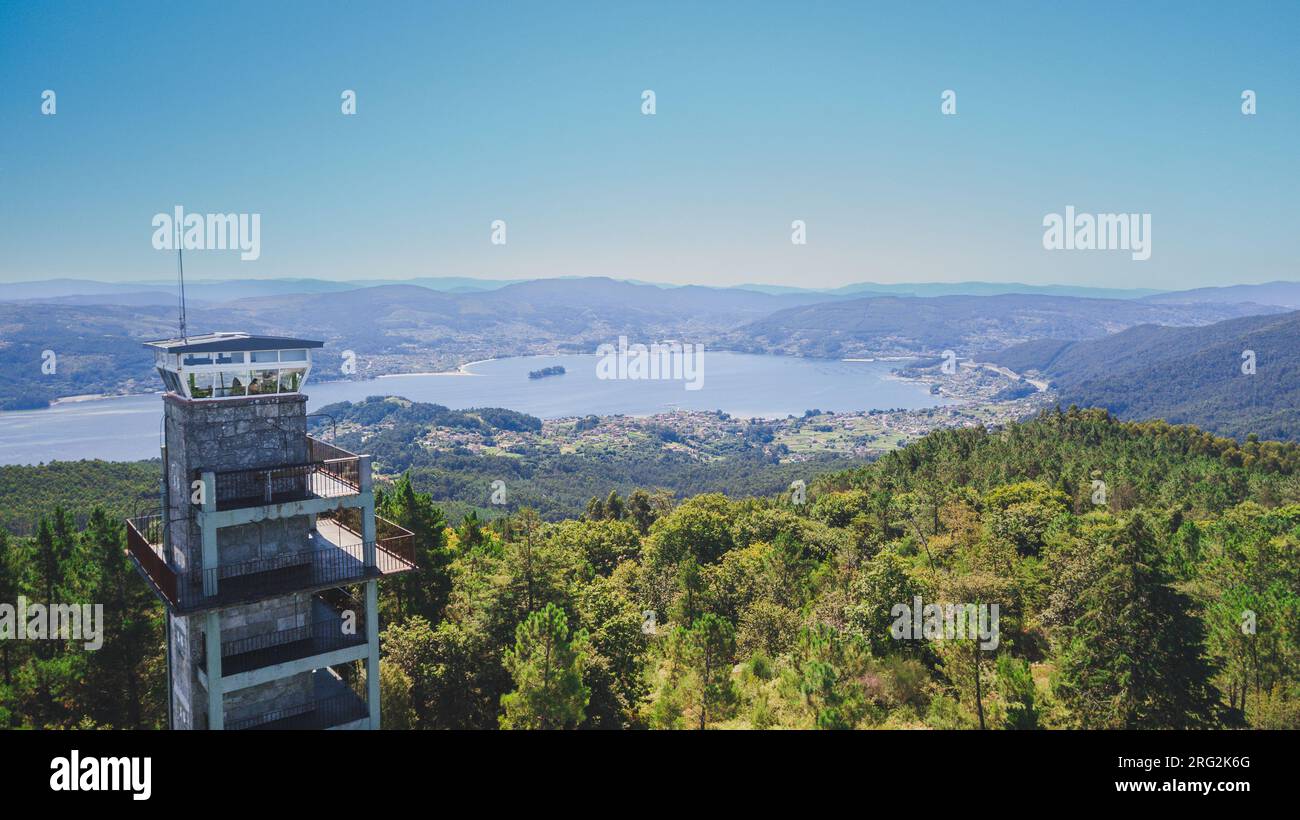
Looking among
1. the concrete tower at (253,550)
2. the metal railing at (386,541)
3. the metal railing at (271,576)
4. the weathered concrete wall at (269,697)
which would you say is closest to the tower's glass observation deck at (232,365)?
the concrete tower at (253,550)

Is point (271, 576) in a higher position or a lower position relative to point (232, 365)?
lower

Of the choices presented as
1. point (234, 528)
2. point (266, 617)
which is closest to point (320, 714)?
point (266, 617)

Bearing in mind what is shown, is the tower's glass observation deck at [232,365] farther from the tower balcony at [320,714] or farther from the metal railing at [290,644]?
the tower balcony at [320,714]

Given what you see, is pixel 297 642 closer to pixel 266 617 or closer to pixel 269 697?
pixel 266 617

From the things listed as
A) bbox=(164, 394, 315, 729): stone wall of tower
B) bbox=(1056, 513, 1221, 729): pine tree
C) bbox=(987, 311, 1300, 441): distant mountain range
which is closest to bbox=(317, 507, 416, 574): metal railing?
bbox=(164, 394, 315, 729): stone wall of tower

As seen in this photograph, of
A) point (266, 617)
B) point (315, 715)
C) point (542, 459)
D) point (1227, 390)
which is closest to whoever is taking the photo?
point (266, 617)

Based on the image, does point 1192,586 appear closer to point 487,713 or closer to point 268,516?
point 487,713

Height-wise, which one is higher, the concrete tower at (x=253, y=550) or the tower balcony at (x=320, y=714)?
the concrete tower at (x=253, y=550)
